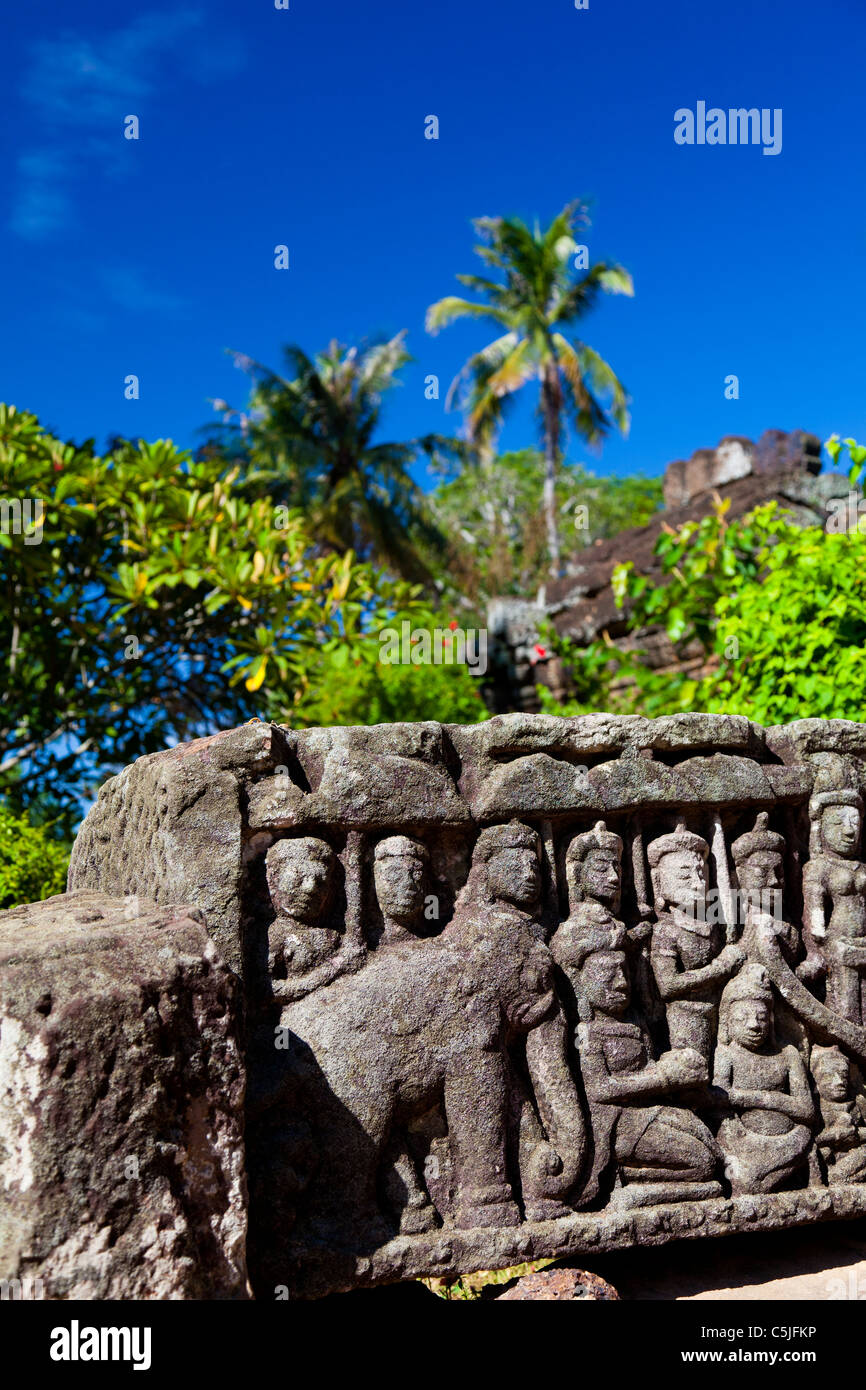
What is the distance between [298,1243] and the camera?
299cm

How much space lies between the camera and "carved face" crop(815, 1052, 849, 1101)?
3.66 meters

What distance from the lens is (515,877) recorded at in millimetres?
3461

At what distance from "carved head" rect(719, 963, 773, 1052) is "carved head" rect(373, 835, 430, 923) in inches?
43.0

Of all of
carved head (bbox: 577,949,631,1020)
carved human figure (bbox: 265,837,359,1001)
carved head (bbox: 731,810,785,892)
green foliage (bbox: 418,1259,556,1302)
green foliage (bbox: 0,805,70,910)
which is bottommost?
green foliage (bbox: 418,1259,556,1302)

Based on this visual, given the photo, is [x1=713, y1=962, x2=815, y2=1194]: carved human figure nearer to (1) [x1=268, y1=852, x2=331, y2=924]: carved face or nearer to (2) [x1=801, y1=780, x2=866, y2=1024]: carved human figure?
(2) [x1=801, y1=780, x2=866, y2=1024]: carved human figure

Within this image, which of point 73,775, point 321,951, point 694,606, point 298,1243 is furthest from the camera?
point 73,775

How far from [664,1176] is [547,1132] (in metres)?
0.39

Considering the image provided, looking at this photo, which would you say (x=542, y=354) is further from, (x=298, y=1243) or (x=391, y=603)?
(x=298, y=1243)

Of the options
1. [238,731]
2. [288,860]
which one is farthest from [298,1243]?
[238,731]

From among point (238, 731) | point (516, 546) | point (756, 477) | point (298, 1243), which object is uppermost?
point (516, 546)

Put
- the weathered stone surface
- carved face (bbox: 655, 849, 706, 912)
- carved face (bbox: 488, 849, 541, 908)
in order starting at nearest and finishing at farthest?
the weathered stone surface < carved face (bbox: 488, 849, 541, 908) < carved face (bbox: 655, 849, 706, 912)

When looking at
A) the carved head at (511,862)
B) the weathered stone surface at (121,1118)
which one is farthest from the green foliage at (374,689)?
the weathered stone surface at (121,1118)

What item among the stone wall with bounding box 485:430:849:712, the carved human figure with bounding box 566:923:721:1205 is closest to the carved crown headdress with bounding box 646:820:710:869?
the carved human figure with bounding box 566:923:721:1205

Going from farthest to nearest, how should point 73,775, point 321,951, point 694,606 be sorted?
point 73,775 < point 694,606 < point 321,951
